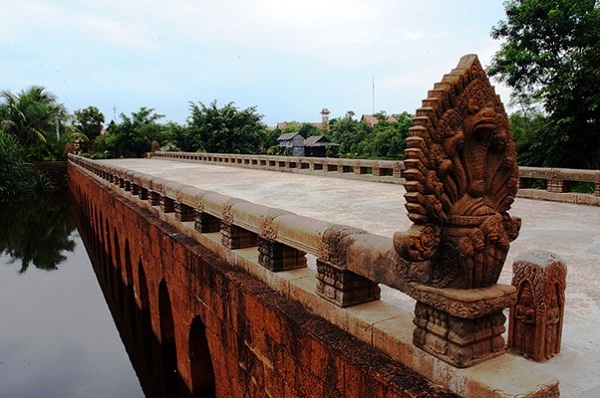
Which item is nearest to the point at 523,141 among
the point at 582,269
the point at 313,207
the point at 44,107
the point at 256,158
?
the point at 256,158

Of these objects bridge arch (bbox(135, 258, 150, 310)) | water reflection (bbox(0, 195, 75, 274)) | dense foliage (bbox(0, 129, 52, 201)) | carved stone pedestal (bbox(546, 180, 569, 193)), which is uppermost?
carved stone pedestal (bbox(546, 180, 569, 193))

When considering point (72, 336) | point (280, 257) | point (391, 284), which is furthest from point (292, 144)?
point (391, 284)

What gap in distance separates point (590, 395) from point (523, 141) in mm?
16971

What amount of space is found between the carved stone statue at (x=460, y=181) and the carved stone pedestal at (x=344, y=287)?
0.97 metres

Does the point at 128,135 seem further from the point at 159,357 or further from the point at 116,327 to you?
the point at 159,357

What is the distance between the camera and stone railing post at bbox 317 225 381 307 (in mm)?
3340

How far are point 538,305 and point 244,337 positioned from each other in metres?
2.88

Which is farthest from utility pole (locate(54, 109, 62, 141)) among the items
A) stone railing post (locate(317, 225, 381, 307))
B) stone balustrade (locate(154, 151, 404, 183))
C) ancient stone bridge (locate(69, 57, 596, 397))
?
stone railing post (locate(317, 225, 381, 307))

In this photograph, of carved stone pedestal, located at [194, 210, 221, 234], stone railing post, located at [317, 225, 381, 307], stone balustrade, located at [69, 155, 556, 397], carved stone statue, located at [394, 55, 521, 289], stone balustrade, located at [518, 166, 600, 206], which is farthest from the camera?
stone balustrade, located at [518, 166, 600, 206]

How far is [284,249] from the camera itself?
434cm

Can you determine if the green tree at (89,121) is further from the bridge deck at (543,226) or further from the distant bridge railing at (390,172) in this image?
the bridge deck at (543,226)

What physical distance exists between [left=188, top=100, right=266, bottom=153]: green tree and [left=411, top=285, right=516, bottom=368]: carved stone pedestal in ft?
110

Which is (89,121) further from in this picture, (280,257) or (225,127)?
(280,257)

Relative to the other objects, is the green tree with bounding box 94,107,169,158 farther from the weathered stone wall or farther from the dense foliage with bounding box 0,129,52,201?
the weathered stone wall
